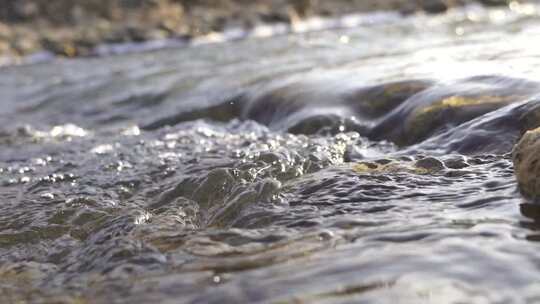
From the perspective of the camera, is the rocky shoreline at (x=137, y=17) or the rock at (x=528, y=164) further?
the rocky shoreline at (x=137, y=17)

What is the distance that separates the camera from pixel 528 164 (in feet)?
9.46

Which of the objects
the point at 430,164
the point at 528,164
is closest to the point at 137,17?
the point at 430,164

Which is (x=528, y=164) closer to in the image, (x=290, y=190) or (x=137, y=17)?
(x=290, y=190)

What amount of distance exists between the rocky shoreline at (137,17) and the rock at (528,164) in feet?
42.1

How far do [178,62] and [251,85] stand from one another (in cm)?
407

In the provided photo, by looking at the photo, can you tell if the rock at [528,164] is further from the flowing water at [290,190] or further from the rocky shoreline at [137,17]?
the rocky shoreline at [137,17]

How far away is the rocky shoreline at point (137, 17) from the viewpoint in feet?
52.6

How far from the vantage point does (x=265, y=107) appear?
20.4ft

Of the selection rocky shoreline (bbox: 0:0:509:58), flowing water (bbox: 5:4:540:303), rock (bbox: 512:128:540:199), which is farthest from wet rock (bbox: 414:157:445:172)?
rocky shoreline (bbox: 0:0:509:58)

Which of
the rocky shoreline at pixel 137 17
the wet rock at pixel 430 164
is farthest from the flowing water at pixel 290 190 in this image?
the rocky shoreline at pixel 137 17

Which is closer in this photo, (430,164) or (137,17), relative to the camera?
(430,164)

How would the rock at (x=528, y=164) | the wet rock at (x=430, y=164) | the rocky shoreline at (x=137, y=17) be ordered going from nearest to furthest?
the rock at (x=528, y=164) → the wet rock at (x=430, y=164) → the rocky shoreline at (x=137, y=17)

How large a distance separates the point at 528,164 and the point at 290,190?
109cm

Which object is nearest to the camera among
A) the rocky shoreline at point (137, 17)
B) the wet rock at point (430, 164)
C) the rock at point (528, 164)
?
the rock at point (528, 164)
